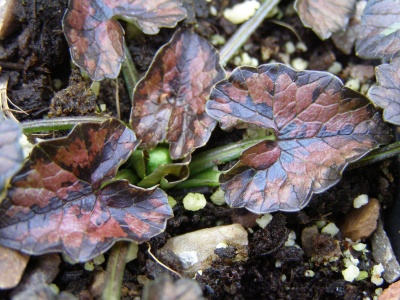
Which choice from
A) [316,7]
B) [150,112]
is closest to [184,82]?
[150,112]

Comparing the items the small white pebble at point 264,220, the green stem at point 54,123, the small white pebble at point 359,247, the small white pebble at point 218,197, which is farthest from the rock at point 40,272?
the small white pebble at point 359,247

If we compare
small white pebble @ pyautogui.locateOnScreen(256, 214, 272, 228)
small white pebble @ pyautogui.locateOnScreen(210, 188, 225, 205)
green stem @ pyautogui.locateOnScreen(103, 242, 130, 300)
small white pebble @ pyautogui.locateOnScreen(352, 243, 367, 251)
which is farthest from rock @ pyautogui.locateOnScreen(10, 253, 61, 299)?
small white pebble @ pyautogui.locateOnScreen(352, 243, 367, 251)

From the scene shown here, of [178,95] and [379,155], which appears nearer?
[379,155]

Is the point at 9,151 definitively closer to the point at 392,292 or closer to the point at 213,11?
the point at 213,11

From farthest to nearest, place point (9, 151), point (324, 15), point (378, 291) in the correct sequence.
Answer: point (324, 15), point (378, 291), point (9, 151)

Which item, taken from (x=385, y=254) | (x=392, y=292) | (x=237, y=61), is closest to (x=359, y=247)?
(x=385, y=254)

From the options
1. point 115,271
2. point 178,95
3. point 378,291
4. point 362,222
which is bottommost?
point 378,291

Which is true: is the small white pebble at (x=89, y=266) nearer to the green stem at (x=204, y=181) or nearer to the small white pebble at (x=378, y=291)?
the green stem at (x=204, y=181)

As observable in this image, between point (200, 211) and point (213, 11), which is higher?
point (213, 11)
